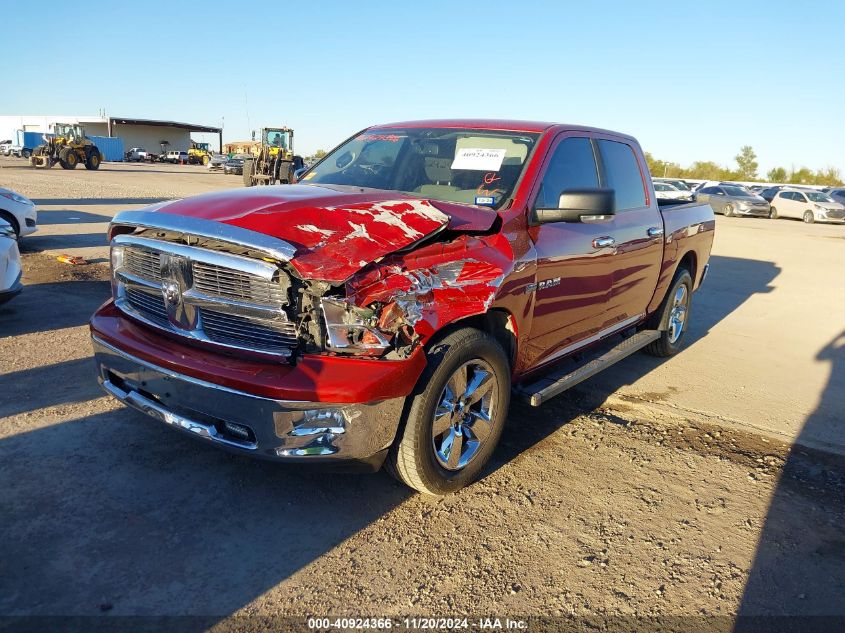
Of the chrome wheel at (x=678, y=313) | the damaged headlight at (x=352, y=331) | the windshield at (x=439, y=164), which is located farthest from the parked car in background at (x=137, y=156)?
the damaged headlight at (x=352, y=331)

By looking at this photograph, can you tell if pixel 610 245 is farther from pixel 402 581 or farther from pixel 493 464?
pixel 402 581

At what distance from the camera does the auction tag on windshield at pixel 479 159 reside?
4135 millimetres

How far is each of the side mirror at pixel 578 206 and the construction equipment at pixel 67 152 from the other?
44.5 metres

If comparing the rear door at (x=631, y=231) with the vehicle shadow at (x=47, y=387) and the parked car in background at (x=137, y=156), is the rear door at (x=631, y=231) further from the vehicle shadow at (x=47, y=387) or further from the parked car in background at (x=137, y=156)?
the parked car in background at (x=137, y=156)

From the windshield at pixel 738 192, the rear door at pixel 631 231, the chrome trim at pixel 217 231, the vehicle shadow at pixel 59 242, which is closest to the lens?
the chrome trim at pixel 217 231

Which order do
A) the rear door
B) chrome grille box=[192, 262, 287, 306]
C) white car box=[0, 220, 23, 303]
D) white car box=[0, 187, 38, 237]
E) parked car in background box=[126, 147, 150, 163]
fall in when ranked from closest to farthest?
chrome grille box=[192, 262, 287, 306] < the rear door < white car box=[0, 220, 23, 303] < white car box=[0, 187, 38, 237] < parked car in background box=[126, 147, 150, 163]

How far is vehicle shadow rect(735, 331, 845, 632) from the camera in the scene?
8.99 ft

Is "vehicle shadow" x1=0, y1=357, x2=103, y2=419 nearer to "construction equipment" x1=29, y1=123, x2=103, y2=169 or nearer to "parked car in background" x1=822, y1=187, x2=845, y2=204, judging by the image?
"parked car in background" x1=822, y1=187, x2=845, y2=204

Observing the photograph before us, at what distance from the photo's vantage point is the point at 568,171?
175 inches

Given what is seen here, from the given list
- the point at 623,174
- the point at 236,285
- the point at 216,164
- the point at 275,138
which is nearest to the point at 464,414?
the point at 236,285

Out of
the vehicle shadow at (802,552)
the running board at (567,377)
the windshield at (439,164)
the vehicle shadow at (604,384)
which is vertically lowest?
the vehicle shadow at (802,552)

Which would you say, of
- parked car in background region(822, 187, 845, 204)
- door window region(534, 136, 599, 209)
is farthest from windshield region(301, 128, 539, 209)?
parked car in background region(822, 187, 845, 204)

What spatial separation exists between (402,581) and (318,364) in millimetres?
994

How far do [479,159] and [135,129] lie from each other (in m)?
90.6
